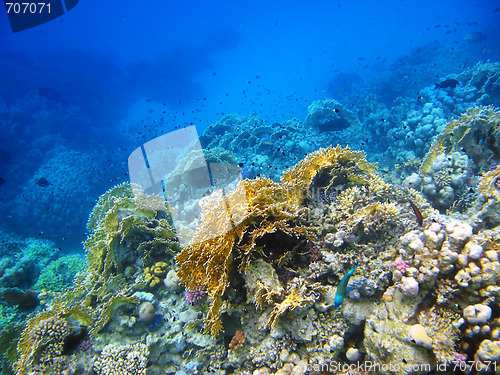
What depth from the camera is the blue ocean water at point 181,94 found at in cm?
1237

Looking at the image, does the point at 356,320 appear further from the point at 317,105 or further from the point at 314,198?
the point at 317,105

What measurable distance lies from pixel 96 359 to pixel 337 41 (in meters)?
103

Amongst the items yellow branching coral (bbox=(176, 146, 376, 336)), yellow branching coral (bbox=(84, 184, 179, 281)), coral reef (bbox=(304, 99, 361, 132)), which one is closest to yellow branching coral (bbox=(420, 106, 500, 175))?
yellow branching coral (bbox=(176, 146, 376, 336))

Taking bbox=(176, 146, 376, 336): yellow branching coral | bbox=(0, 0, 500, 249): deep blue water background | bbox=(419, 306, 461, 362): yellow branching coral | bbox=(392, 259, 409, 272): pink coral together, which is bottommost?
Answer: bbox=(0, 0, 500, 249): deep blue water background

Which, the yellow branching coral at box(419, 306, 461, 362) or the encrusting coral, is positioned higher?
the yellow branching coral at box(419, 306, 461, 362)

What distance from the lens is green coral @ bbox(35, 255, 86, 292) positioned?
8.95m

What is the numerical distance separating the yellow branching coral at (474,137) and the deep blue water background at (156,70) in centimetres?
1433

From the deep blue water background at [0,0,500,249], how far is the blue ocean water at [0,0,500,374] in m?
0.19

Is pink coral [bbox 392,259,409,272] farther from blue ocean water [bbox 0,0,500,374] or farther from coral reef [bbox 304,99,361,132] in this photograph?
coral reef [bbox 304,99,361,132]

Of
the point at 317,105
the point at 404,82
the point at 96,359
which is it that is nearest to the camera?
the point at 96,359

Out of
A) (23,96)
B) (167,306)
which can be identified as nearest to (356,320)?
(167,306)

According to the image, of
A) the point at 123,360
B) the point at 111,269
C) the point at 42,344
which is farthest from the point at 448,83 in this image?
the point at 42,344

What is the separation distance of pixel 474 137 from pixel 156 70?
5307 cm

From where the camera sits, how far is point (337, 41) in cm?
8475
